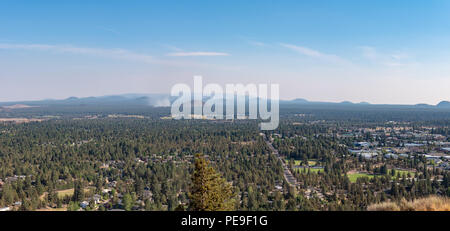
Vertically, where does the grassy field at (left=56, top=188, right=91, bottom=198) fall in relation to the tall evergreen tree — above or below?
below

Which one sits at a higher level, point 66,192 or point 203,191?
point 203,191

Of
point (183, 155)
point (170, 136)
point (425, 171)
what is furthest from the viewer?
point (170, 136)

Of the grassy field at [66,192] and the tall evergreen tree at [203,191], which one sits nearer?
the tall evergreen tree at [203,191]

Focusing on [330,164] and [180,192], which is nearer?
[180,192]

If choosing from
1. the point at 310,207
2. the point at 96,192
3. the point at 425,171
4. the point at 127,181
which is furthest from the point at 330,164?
the point at 96,192

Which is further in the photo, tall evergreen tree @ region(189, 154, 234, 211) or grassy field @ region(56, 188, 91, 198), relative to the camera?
grassy field @ region(56, 188, 91, 198)

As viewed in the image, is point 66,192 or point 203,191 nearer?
point 203,191

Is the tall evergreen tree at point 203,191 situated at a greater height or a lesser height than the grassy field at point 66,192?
greater

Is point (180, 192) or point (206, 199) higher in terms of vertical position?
point (206, 199)

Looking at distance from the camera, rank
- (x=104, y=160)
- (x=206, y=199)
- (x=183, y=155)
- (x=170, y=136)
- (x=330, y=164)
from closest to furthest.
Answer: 1. (x=206, y=199)
2. (x=330, y=164)
3. (x=104, y=160)
4. (x=183, y=155)
5. (x=170, y=136)
